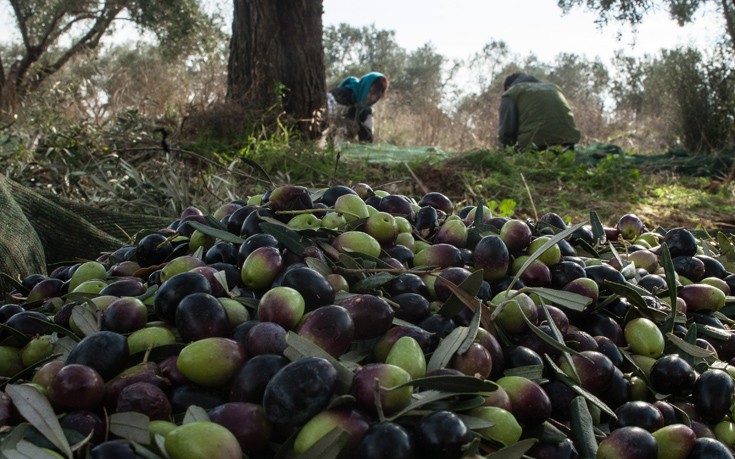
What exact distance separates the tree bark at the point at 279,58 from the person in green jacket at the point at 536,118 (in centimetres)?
338

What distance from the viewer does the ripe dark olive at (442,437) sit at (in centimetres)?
73

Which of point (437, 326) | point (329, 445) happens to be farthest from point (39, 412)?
point (437, 326)

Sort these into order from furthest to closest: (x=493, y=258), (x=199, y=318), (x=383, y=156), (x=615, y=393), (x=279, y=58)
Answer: (x=383, y=156), (x=279, y=58), (x=493, y=258), (x=615, y=393), (x=199, y=318)

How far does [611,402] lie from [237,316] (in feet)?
2.17

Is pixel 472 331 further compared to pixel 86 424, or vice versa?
pixel 472 331

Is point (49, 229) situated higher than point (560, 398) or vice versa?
point (49, 229)

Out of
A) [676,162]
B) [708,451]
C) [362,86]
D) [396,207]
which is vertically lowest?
[708,451]

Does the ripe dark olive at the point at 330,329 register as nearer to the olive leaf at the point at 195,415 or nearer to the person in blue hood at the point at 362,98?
the olive leaf at the point at 195,415

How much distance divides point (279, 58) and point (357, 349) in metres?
5.01

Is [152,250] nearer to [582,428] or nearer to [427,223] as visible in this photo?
[427,223]

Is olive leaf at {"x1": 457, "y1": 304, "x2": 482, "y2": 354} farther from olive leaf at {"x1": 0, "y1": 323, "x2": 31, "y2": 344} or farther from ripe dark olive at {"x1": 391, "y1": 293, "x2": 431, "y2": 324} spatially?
olive leaf at {"x1": 0, "y1": 323, "x2": 31, "y2": 344}

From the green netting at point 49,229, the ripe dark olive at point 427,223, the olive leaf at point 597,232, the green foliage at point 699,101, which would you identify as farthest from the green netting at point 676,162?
the ripe dark olive at point 427,223

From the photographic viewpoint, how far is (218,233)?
52.6 inches

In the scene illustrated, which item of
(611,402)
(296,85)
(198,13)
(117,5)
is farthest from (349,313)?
(117,5)
